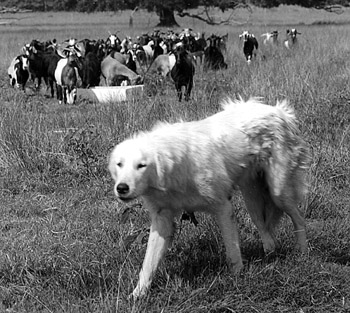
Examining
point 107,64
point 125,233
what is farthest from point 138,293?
point 107,64

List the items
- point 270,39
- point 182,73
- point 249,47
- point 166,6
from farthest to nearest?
point 166,6
point 270,39
point 249,47
point 182,73

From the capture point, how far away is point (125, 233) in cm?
487

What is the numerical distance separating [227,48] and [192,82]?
1021 cm

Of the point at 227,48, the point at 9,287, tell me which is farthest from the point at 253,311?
the point at 227,48

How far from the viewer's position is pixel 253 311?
152 inches

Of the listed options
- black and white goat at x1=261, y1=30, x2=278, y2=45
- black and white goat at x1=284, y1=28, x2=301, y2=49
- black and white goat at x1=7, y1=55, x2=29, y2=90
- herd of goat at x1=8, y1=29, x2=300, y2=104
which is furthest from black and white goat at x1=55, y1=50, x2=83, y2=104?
black and white goat at x1=261, y1=30, x2=278, y2=45

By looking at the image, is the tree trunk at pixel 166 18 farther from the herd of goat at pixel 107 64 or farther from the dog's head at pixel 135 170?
the dog's head at pixel 135 170

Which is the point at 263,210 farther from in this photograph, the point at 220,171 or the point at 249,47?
the point at 249,47

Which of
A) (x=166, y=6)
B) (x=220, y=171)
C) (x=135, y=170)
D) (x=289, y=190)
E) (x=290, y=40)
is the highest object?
(x=135, y=170)

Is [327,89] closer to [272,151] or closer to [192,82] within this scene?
[192,82]

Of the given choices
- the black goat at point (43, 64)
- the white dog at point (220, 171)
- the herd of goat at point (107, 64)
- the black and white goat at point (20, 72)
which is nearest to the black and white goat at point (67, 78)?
the herd of goat at point (107, 64)

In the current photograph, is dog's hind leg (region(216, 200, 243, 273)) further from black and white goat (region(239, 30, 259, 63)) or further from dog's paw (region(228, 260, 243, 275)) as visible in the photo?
black and white goat (region(239, 30, 259, 63))

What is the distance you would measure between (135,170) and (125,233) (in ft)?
4.31

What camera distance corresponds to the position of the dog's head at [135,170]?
3.57 metres
